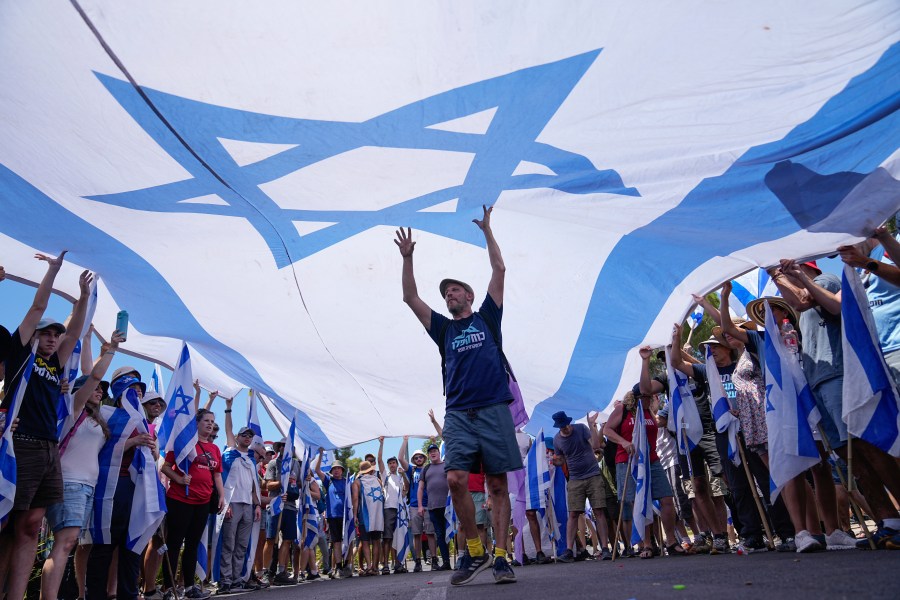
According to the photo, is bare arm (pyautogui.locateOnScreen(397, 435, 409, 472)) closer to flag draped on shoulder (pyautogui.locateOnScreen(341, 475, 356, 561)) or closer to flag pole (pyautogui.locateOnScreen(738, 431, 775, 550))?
flag draped on shoulder (pyautogui.locateOnScreen(341, 475, 356, 561))

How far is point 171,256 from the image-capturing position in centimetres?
491

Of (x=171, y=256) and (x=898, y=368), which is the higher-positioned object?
(x=171, y=256)

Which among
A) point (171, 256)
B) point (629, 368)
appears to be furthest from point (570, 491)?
point (171, 256)

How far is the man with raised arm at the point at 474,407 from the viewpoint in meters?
3.32

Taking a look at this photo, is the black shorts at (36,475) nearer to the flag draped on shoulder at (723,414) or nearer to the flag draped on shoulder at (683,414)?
the flag draped on shoulder at (723,414)

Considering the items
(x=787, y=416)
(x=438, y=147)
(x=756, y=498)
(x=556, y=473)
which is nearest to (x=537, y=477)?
(x=556, y=473)

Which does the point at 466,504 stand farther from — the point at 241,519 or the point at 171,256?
the point at 241,519

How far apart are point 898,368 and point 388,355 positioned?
4.28m

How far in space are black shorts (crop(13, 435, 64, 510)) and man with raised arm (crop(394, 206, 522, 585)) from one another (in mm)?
2080

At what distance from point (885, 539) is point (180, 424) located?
5.18 meters

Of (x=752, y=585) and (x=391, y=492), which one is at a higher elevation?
(x=391, y=492)

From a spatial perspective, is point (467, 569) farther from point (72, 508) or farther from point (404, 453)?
point (404, 453)

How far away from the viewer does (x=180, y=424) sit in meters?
5.67

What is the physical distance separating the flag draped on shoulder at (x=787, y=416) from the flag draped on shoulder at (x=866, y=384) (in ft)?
1.06
